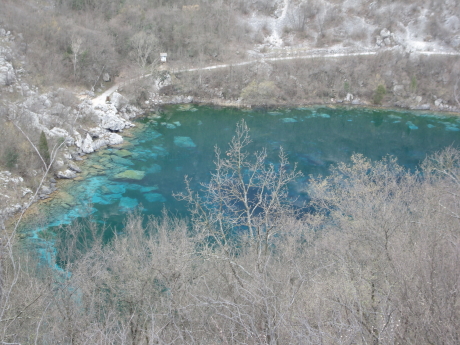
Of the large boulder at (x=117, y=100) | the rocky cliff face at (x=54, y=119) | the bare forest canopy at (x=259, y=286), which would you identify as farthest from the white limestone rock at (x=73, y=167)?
the large boulder at (x=117, y=100)

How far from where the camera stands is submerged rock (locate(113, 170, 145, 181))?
22750 mm

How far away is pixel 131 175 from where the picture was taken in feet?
75.8

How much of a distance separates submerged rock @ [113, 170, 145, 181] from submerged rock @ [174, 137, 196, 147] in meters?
5.79

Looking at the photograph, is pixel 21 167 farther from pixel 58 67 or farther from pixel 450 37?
pixel 450 37

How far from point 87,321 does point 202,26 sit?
144ft

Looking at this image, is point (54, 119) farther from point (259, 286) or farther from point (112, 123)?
point (259, 286)

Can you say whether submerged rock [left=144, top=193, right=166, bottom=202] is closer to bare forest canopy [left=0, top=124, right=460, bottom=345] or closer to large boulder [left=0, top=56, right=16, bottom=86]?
bare forest canopy [left=0, top=124, right=460, bottom=345]

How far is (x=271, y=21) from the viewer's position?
53.6 meters

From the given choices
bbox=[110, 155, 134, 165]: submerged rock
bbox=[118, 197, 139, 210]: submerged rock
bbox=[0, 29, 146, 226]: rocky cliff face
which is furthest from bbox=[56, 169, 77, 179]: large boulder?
bbox=[118, 197, 139, 210]: submerged rock

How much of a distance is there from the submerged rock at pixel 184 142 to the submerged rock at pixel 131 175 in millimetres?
5786

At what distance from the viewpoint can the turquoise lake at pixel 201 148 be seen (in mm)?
19531

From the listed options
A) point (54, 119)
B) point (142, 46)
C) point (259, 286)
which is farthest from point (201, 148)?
point (259, 286)

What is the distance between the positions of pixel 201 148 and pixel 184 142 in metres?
1.84

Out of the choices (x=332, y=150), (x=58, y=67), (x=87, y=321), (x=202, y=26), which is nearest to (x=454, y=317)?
(x=87, y=321)
